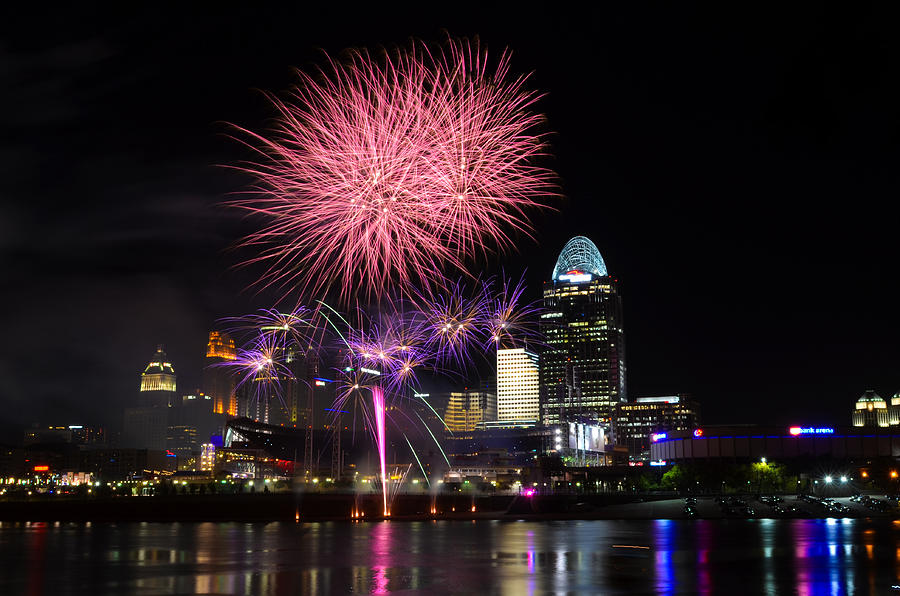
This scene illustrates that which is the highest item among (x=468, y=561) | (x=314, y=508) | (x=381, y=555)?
(x=468, y=561)

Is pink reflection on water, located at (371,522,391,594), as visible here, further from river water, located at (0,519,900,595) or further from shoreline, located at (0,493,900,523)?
shoreline, located at (0,493,900,523)

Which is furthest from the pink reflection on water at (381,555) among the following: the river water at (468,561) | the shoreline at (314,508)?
the shoreline at (314,508)

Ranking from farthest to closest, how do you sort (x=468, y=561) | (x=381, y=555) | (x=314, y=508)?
(x=314, y=508) < (x=381, y=555) < (x=468, y=561)

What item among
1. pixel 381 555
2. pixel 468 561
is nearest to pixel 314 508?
pixel 381 555

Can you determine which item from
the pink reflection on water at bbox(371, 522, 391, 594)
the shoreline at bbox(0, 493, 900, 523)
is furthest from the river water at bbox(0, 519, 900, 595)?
the shoreline at bbox(0, 493, 900, 523)

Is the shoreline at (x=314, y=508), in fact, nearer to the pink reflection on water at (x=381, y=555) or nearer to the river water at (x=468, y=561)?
the pink reflection on water at (x=381, y=555)

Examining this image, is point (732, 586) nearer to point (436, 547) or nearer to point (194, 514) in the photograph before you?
point (436, 547)

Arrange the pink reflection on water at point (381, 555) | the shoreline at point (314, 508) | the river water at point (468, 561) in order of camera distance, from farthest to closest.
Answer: the shoreline at point (314, 508) → the pink reflection on water at point (381, 555) → the river water at point (468, 561)

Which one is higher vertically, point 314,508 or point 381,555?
point 381,555

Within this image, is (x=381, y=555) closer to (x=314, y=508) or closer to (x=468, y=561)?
(x=468, y=561)

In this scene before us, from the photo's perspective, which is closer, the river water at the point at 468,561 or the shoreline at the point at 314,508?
the river water at the point at 468,561
